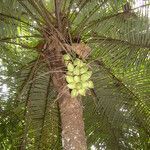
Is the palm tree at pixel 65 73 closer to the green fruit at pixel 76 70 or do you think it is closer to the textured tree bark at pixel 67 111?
the textured tree bark at pixel 67 111

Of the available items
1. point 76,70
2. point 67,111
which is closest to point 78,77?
point 76,70

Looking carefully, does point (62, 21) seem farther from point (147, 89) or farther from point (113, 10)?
point (147, 89)

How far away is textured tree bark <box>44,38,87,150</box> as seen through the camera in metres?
3.40

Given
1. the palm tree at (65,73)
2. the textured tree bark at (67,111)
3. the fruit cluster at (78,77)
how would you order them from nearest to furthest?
the fruit cluster at (78,77) → the textured tree bark at (67,111) → the palm tree at (65,73)

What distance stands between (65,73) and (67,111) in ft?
1.37

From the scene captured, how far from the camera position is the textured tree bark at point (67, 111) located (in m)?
3.40

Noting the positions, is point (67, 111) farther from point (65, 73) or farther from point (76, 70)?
point (76, 70)

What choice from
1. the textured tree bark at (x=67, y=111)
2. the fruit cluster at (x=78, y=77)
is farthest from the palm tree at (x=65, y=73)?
the fruit cluster at (x=78, y=77)

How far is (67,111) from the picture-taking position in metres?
3.66

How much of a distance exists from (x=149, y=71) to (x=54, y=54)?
4.14 feet

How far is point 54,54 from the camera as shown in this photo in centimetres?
401

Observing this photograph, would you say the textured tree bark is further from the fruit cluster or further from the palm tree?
the fruit cluster

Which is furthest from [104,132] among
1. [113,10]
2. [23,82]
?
[113,10]

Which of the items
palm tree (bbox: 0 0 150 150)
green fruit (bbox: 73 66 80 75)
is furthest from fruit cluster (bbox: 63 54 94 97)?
palm tree (bbox: 0 0 150 150)
